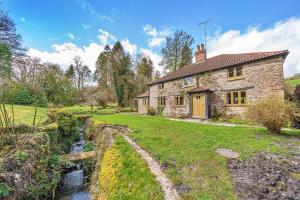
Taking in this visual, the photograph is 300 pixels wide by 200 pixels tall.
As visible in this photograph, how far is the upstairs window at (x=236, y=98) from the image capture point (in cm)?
1387

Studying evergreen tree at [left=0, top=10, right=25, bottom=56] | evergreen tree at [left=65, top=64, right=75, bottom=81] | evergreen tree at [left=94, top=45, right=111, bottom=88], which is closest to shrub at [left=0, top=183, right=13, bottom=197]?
evergreen tree at [left=0, top=10, right=25, bottom=56]

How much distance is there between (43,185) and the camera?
4.60m

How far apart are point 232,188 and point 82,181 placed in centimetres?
546

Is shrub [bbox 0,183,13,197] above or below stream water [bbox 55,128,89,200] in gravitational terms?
above

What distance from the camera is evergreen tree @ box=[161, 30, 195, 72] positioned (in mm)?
33625

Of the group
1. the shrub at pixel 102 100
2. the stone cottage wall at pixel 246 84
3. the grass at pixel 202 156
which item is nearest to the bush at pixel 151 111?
the stone cottage wall at pixel 246 84

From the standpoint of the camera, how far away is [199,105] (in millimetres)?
16609

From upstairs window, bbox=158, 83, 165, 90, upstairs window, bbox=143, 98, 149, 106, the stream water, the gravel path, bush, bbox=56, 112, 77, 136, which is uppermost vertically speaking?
upstairs window, bbox=158, 83, 165, 90

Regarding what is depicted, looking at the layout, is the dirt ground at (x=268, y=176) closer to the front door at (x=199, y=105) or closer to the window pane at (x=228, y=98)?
the window pane at (x=228, y=98)

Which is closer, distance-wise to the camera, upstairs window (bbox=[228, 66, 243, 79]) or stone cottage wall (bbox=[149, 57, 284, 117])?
stone cottage wall (bbox=[149, 57, 284, 117])

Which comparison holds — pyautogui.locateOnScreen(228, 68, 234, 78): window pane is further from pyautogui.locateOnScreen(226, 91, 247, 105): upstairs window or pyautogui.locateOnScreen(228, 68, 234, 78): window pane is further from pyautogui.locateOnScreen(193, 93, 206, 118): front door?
pyautogui.locateOnScreen(193, 93, 206, 118): front door

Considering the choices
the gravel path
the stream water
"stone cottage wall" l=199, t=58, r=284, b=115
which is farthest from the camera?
"stone cottage wall" l=199, t=58, r=284, b=115

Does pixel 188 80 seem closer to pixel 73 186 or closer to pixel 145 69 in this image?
pixel 73 186

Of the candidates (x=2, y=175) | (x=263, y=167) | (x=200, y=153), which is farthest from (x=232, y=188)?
(x=2, y=175)
